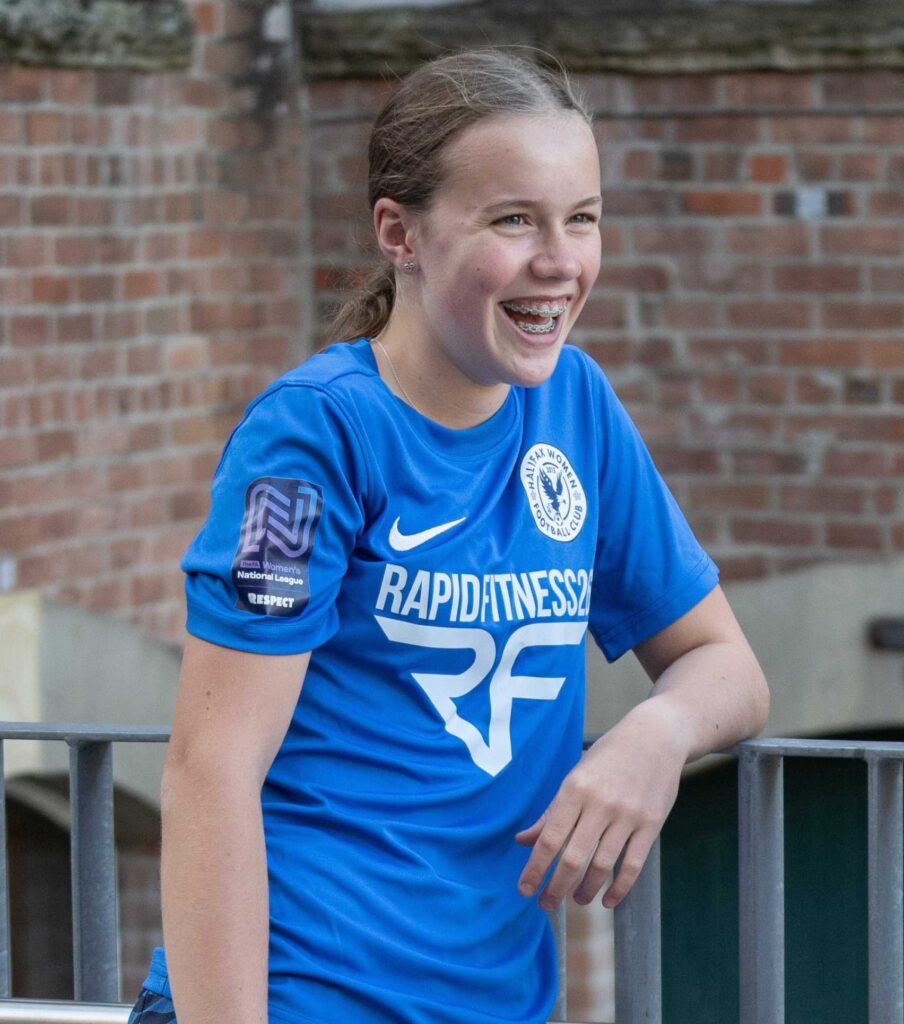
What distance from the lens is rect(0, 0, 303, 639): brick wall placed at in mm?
3986

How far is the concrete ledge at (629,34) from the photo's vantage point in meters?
4.34

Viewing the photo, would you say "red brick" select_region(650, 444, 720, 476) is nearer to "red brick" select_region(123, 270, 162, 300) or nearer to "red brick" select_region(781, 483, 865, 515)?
"red brick" select_region(781, 483, 865, 515)

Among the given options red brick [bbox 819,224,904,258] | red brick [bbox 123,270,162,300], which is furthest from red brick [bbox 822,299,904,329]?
red brick [bbox 123,270,162,300]

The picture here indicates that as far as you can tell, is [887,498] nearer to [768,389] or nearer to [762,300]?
[768,389]

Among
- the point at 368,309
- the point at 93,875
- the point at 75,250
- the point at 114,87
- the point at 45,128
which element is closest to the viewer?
the point at 368,309

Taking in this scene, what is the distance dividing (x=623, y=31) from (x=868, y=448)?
122 centimetres

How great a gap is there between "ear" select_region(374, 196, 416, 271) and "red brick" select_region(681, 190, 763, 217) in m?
2.89

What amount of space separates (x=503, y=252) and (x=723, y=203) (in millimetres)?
3007

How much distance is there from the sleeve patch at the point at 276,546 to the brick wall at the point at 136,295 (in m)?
2.49

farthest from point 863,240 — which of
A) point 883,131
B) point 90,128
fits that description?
point 90,128

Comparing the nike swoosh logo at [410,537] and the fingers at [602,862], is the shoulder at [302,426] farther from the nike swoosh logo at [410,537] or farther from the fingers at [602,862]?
the fingers at [602,862]

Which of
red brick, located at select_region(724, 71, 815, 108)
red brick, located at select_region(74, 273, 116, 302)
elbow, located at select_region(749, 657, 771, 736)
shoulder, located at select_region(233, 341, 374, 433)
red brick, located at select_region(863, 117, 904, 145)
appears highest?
red brick, located at select_region(724, 71, 815, 108)

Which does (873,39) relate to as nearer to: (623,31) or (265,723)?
(623,31)

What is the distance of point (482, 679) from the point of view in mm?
1660
